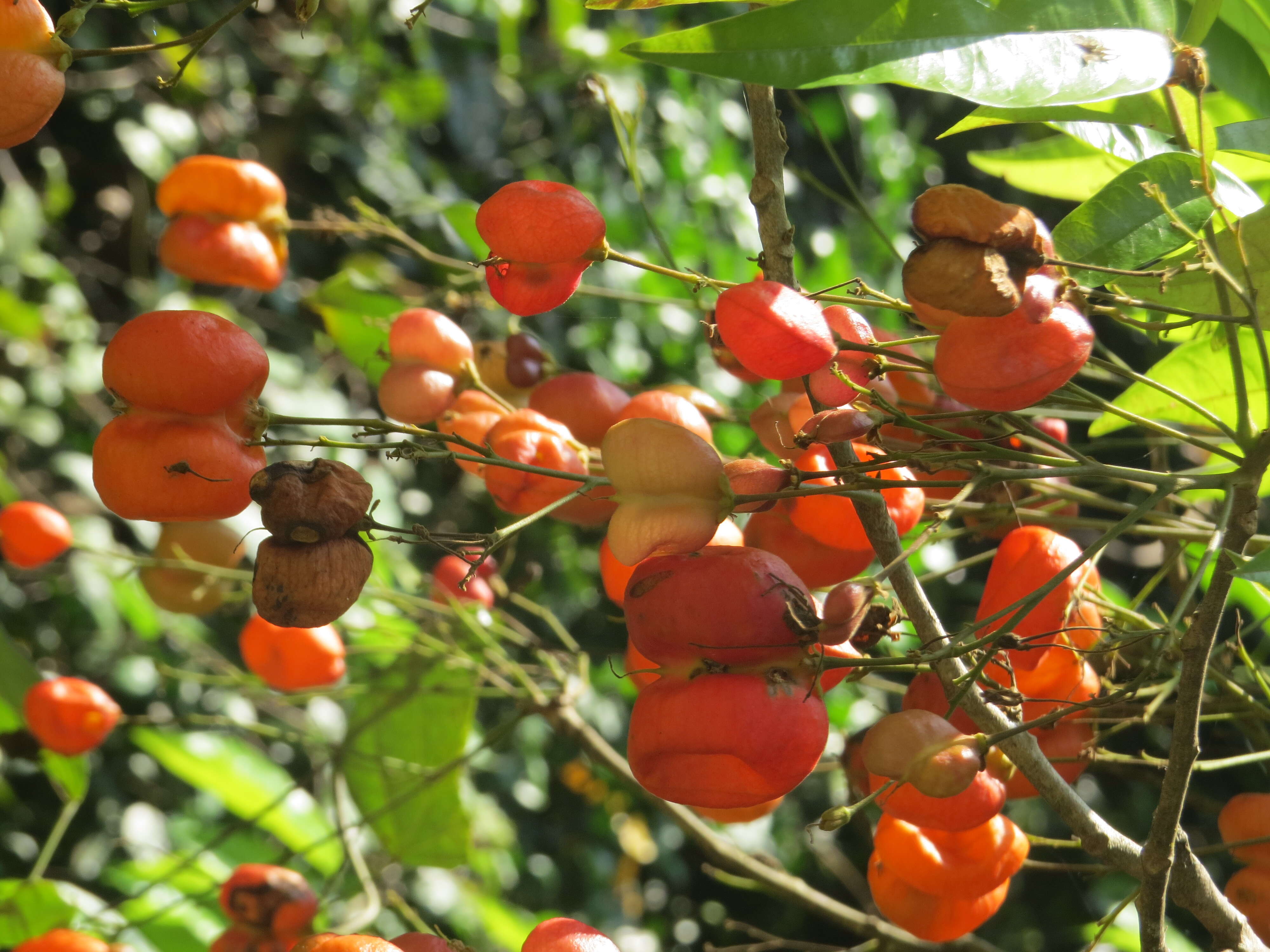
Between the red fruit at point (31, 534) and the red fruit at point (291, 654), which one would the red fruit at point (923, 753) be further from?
the red fruit at point (31, 534)

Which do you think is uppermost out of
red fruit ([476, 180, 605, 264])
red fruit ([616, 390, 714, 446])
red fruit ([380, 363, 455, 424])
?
Answer: red fruit ([476, 180, 605, 264])

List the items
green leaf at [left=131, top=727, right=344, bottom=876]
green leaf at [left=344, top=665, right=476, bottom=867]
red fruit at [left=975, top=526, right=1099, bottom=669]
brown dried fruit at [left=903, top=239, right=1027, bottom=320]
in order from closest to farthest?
brown dried fruit at [left=903, top=239, right=1027, bottom=320] < red fruit at [left=975, top=526, right=1099, bottom=669] < green leaf at [left=344, top=665, right=476, bottom=867] < green leaf at [left=131, top=727, right=344, bottom=876]

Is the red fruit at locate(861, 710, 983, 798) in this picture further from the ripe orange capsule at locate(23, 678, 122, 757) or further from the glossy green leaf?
the ripe orange capsule at locate(23, 678, 122, 757)

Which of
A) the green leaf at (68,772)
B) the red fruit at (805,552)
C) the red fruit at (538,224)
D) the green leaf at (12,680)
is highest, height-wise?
the red fruit at (538,224)

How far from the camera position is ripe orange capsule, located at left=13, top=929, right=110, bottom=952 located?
0.61 meters

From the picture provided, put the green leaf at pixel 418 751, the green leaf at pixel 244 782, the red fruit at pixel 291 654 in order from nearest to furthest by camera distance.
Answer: the red fruit at pixel 291 654 < the green leaf at pixel 418 751 < the green leaf at pixel 244 782

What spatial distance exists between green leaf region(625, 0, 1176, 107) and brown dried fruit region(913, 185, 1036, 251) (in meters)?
0.04

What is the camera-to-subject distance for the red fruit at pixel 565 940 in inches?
14.5

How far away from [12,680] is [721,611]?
763 mm

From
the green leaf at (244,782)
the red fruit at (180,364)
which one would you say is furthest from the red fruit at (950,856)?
the green leaf at (244,782)

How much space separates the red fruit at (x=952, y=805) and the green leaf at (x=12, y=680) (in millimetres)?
766

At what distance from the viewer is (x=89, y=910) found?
33.6 inches

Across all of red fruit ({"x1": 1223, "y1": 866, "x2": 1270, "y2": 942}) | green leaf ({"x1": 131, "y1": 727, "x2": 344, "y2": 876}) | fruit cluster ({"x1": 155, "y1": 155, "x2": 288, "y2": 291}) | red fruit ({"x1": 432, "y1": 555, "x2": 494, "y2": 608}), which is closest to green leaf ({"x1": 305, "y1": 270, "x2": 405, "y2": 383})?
fruit cluster ({"x1": 155, "y1": 155, "x2": 288, "y2": 291})

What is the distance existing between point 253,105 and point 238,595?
2.67 feet
